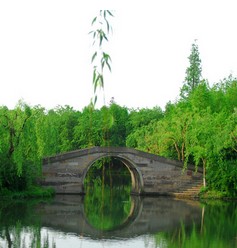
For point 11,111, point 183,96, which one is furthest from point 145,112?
point 11,111

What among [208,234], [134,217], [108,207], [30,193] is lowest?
[208,234]

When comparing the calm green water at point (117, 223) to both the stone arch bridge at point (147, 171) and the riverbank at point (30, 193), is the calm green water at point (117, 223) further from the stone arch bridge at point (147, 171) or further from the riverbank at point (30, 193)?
the stone arch bridge at point (147, 171)

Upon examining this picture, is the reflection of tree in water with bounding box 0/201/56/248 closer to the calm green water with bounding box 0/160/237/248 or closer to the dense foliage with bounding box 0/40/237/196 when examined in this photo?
the calm green water with bounding box 0/160/237/248

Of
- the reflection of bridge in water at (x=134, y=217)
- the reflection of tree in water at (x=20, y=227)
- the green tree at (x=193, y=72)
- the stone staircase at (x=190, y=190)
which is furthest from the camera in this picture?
the green tree at (x=193, y=72)

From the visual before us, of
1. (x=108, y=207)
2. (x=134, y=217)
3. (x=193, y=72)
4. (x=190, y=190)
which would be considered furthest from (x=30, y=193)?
(x=193, y=72)

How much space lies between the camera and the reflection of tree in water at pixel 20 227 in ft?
48.4

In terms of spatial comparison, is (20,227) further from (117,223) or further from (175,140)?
(175,140)

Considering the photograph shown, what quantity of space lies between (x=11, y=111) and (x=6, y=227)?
8.81 metres

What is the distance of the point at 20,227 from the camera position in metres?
17.4

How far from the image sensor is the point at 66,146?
4612 centimetres

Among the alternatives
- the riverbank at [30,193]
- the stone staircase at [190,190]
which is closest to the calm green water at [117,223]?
the riverbank at [30,193]

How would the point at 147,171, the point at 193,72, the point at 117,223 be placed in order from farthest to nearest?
the point at 193,72
the point at 147,171
the point at 117,223

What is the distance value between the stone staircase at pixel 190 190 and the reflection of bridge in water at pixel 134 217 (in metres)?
1.45

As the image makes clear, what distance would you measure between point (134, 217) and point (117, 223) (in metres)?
1.72
